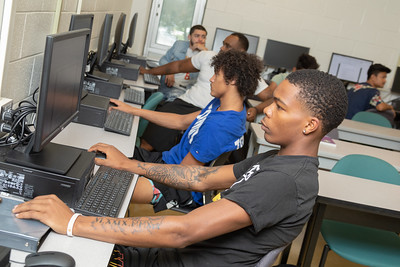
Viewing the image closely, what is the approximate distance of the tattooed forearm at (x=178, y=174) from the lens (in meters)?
1.81

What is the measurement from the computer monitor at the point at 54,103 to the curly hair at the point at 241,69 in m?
0.87

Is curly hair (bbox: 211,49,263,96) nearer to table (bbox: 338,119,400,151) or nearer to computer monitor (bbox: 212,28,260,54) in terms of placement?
table (bbox: 338,119,400,151)

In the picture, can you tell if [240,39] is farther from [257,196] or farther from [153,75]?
[257,196]

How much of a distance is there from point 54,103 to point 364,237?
1738 millimetres

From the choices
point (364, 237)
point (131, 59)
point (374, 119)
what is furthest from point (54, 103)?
point (374, 119)

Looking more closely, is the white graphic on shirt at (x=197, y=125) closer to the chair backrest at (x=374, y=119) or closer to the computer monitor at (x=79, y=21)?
the computer monitor at (x=79, y=21)

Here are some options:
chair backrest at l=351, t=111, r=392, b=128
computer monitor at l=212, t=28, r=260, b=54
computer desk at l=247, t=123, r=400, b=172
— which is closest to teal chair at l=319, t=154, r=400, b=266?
computer desk at l=247, t=123, r=400, b=172

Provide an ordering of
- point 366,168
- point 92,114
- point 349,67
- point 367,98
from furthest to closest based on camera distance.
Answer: point 349,67
point 367,98
point 366,168
point 92,114

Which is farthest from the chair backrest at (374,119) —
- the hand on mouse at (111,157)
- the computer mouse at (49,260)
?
the computer mouse at (49,260)

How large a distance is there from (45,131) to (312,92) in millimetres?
745

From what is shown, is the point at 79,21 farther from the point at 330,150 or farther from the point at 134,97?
the point at 330,150

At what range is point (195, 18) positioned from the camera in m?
6.75

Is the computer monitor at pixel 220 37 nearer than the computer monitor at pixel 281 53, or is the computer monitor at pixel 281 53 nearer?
the computer monitor at pixel 220 37

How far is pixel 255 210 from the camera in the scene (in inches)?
48.1
